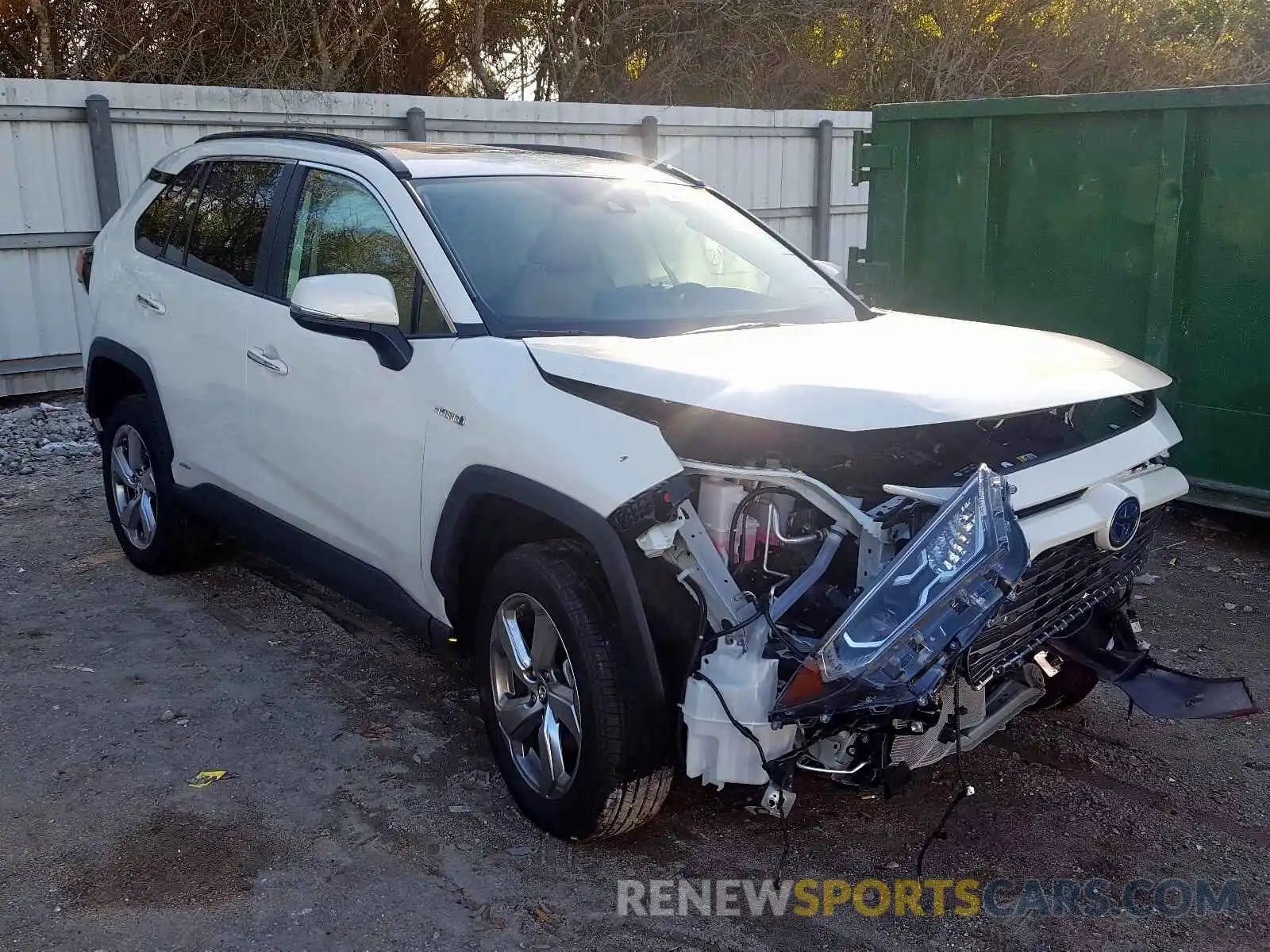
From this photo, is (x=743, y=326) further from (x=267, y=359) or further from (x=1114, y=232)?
(x=1114, y=232)

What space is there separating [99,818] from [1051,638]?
2795mm

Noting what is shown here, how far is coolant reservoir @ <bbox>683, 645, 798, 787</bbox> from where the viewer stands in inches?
114

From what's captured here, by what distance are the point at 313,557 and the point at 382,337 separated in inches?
38.9

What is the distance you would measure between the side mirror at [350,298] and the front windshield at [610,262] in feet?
0.88

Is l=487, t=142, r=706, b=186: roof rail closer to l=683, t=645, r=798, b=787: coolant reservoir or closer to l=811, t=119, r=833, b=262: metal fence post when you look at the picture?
l=683, t=645, r=798, b=787: coolant reservoir

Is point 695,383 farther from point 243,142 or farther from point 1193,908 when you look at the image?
point 243,142

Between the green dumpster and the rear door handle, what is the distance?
4.09m

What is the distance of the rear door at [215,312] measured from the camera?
4.63 m

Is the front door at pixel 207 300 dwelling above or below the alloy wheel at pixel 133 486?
above

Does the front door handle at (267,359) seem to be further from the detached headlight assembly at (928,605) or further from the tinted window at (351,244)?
the detached headlight assembly at (928,605)

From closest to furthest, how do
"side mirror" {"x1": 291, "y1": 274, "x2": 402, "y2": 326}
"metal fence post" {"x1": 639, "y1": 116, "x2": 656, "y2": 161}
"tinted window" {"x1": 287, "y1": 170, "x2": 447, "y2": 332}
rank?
1. "side mirror" {"x1": 291, "y1": 274, "x2": 402, "y2": 326}
2. "tinted window" {"x1": 287, "y1": 170, "x2": 447, "y2": 332}
3. "metal fence post" {"x1": 639, "y1": 116, "x2": 656, "y2": 161}

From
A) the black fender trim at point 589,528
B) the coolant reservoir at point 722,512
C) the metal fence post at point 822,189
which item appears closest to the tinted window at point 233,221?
the black fender trim at point 589,528

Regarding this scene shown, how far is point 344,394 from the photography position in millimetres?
3980

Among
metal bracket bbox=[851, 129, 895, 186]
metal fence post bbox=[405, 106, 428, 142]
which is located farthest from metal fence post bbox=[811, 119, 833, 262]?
metal bracket bbox=[851, 129, 895, 186]
